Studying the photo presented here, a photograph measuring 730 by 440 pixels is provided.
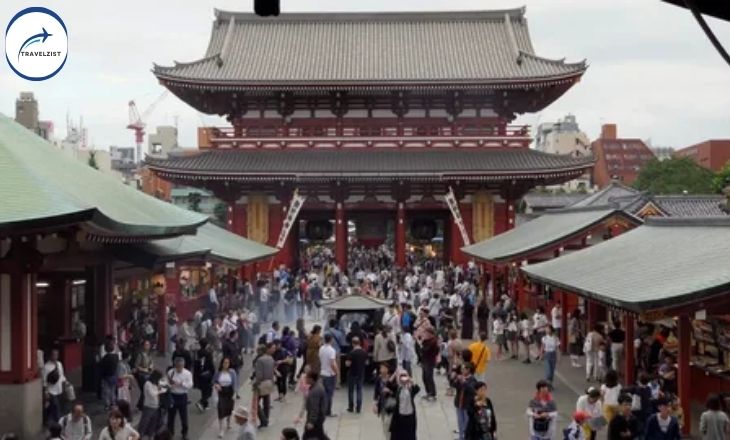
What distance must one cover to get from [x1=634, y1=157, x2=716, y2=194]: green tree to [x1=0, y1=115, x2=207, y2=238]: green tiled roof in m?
61.6

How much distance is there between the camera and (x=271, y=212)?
45219 millimetres

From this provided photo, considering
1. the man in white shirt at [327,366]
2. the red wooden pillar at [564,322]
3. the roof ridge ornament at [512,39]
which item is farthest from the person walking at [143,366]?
the roof ridge ornament at [512,39]

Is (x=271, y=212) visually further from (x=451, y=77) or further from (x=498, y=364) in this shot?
(x=498, y=364)

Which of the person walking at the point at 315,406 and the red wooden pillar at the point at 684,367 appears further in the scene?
the red wooden pillar at the point at 684,367

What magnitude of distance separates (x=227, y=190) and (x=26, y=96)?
18.2 metres

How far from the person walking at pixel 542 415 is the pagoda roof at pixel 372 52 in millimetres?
33041

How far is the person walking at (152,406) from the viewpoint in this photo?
1400 cm

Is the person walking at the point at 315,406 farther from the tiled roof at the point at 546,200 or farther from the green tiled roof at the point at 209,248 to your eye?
the tiled roof at the point at 546,200

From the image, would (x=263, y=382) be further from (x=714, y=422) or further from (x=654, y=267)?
(x=654, y=267)

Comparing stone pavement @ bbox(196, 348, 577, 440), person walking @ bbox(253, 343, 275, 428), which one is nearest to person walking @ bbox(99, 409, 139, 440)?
stone pavement @ bbox(196, 348, 577, 440)

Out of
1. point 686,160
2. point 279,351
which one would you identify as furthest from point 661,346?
point 686,160

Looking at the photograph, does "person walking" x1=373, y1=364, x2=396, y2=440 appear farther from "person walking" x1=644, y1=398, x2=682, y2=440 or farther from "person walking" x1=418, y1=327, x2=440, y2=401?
"person walking" x1=418, y1=327, x2=440, y2=401

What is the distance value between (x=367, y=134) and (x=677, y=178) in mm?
42367

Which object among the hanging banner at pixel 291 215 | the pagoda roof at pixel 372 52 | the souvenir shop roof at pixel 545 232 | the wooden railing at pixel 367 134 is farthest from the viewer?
the wooden railing at pixel 367 134
